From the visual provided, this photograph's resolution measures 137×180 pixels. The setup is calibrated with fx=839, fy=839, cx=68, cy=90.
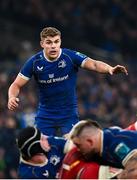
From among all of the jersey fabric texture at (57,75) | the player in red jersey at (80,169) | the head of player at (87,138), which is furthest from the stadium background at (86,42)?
the head of player at (87,138)

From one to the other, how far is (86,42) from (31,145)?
45.3ft

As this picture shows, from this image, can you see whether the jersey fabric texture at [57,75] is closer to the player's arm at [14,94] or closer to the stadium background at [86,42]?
the player's arm at [14,94]

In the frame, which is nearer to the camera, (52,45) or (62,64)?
(52,45)

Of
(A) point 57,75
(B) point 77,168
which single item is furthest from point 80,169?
(A) point 57,75

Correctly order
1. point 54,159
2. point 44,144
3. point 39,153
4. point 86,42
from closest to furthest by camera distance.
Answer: point 39,153
point 44,144
point 54,159
point 86,42

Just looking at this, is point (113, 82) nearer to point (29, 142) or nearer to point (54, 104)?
point (54, 104)

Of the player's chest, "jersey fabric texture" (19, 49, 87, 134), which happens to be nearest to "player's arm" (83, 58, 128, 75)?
"jersey fabric texture" (19, 49, 87, 134)

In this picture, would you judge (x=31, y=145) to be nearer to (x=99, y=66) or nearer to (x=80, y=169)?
(x=80, y=169)

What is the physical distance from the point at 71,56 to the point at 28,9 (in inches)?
450

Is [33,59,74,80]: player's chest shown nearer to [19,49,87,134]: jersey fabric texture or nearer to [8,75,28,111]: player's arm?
[19,49,87,134]: jersey fabric texture

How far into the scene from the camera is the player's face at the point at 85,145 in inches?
330

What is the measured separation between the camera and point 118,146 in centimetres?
864

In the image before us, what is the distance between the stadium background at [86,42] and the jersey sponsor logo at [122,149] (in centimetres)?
756

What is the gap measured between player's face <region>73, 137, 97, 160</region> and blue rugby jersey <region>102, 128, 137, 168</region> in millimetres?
193
